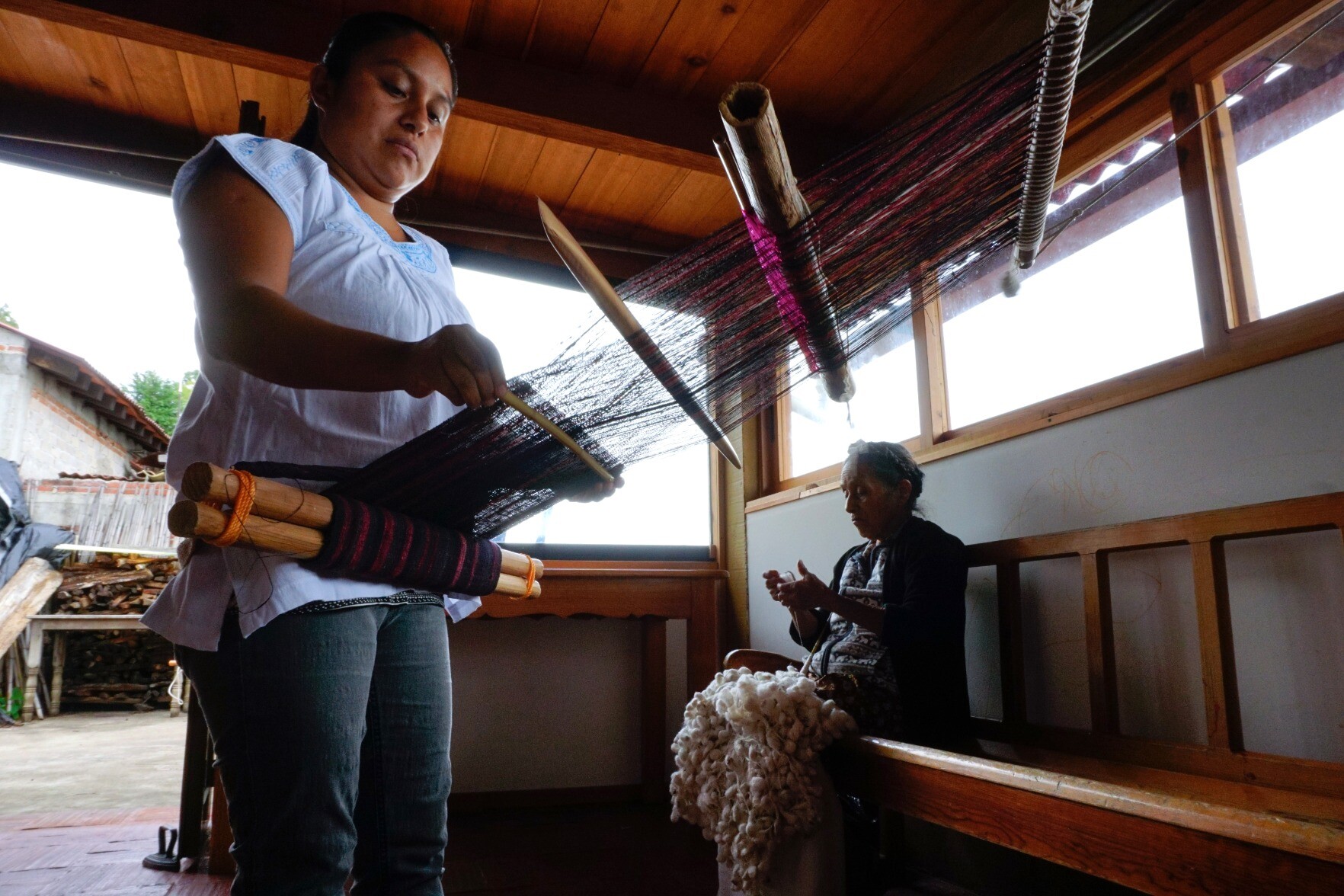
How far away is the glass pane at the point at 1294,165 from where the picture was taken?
1254mm

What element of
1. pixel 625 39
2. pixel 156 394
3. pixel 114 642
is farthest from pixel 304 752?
pixel 156 394

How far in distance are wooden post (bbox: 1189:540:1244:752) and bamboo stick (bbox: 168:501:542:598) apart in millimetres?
1272

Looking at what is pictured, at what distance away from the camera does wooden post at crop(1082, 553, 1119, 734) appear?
1.38 m

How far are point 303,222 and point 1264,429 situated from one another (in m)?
1.39

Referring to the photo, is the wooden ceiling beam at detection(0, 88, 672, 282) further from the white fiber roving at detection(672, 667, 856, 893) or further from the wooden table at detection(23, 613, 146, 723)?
the wooden table at detection(23, 613, 146, 723)

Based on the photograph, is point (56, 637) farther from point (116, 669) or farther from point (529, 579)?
point (529, 579)

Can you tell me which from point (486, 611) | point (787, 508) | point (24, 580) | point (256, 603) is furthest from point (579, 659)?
point (24, 580)

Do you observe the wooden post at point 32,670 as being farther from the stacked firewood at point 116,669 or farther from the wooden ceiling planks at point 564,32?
the wooden ceiling planks at point 564,32

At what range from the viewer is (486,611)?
2.44 meters

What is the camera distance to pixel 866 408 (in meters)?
2.42

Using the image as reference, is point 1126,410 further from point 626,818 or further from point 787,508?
point 626,818

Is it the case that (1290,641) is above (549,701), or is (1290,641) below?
above

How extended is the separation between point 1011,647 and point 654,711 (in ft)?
4.67

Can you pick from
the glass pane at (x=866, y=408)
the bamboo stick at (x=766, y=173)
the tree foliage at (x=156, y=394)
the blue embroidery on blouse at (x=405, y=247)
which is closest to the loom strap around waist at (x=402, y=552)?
the blue embroidery on blouse at (x=405, y=247)
